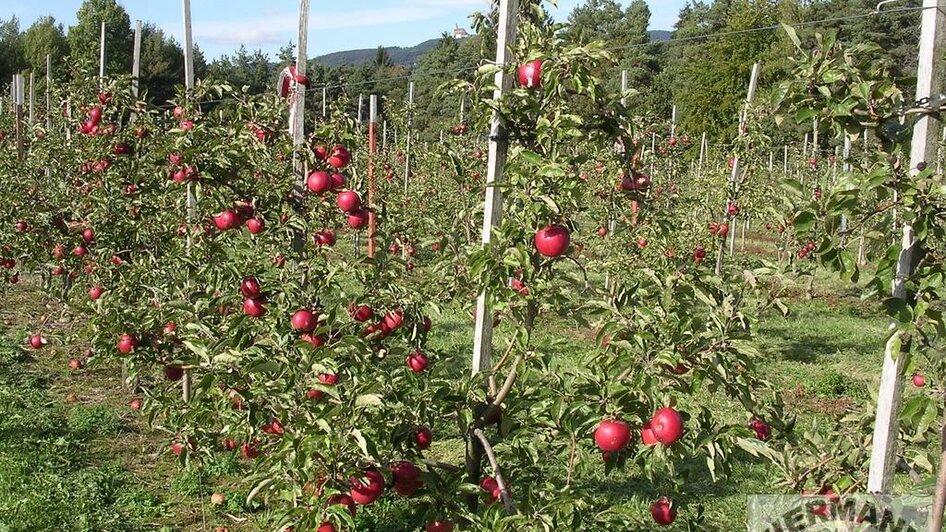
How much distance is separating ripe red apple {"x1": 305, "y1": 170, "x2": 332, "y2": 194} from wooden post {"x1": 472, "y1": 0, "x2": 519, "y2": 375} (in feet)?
2.75

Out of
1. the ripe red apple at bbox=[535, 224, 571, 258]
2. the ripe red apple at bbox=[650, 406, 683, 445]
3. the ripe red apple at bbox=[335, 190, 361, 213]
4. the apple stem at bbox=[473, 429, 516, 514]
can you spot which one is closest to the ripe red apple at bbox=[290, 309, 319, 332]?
the ripe red apple at bbox=[335, 190, 361, 213]

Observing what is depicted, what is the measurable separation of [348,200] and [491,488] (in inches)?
48.7

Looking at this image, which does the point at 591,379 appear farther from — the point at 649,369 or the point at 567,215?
the point at 567,215

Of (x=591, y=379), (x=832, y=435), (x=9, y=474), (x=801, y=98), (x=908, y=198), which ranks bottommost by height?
(x=9, y=474)

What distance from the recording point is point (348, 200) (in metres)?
3.24

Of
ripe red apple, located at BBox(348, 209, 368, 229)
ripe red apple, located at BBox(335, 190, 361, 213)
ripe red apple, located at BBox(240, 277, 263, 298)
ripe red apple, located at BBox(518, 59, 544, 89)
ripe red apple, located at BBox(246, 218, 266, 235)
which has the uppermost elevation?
ripe red apple, located at BBox(518, 59, 544, 89)

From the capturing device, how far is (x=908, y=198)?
184cm

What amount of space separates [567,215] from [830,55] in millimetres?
792

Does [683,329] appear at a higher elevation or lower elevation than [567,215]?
lower

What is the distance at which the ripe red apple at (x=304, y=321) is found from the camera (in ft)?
9.45

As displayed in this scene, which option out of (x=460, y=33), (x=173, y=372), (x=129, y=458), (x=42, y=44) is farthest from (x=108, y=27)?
(x=460, y=33)

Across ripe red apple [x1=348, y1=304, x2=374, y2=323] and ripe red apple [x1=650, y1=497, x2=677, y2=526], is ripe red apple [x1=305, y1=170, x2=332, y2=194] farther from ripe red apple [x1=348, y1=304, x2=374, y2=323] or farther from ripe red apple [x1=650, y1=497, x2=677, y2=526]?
ripe red apple [x1=650, y1=497, x2=677, y2=526]

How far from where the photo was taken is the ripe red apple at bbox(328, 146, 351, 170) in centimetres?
324

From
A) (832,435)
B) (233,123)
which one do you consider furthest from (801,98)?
(233,123)
